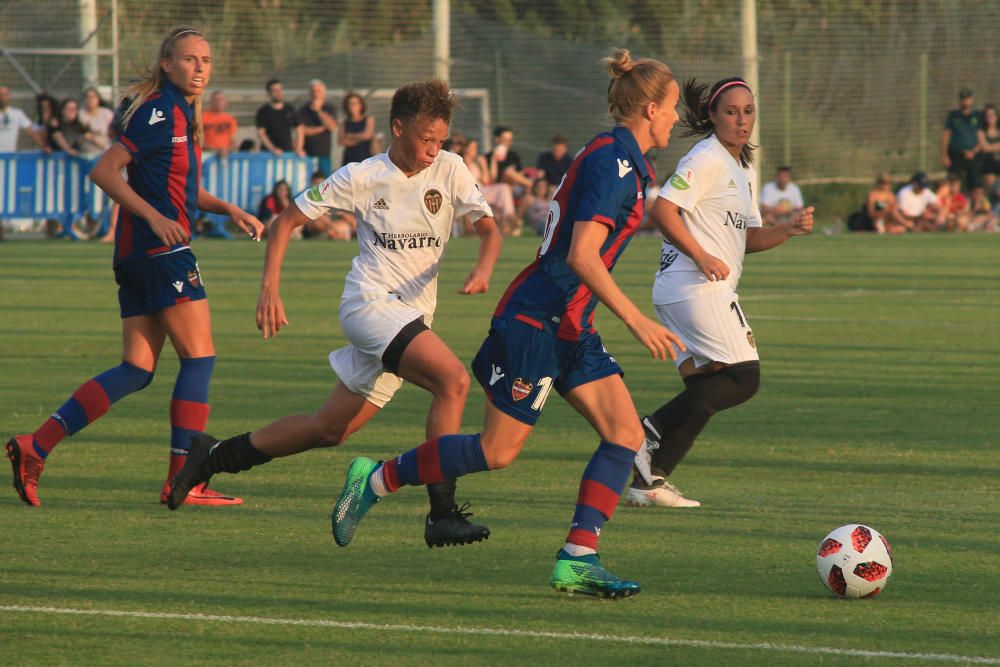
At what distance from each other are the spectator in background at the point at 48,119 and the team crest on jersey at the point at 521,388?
20565 mm

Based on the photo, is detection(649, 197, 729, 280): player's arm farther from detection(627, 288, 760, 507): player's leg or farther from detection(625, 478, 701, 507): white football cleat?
detection(625, 478, 701, 507): white football cleat

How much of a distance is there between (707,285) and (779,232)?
393 millimetres

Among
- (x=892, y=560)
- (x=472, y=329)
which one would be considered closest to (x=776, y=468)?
(x=892, y=560)

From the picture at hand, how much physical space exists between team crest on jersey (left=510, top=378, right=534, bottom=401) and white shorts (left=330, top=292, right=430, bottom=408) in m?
0.87

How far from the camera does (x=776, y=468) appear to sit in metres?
8.39

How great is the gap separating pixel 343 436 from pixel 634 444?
4.48 feet

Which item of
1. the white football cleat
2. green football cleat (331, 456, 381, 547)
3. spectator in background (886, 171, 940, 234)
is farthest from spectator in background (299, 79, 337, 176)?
green football cleat (331, 456, 381, 547)

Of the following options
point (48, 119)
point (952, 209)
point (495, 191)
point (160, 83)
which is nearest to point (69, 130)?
point (48, 119)

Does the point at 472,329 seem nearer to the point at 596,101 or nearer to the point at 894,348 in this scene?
the point at 894,348

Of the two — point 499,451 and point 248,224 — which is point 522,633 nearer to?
point 499,451

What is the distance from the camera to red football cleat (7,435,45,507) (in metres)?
7.38

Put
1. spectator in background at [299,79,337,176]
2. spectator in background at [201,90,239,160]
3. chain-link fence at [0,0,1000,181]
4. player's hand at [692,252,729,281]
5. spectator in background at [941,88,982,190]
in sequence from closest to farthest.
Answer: player's hand at [692,252,729,281]
spectator in background at [201,90,239,160]
spectator in background at [299,79,337,176]
spectator in background at [941,88,982,190]
chain-link fence at [0,0,1000,181]

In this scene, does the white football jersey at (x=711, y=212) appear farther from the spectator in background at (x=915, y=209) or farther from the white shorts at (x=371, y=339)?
the spectator in background at (x=915, y=209)

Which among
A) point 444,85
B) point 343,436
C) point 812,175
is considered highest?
point 444,85
